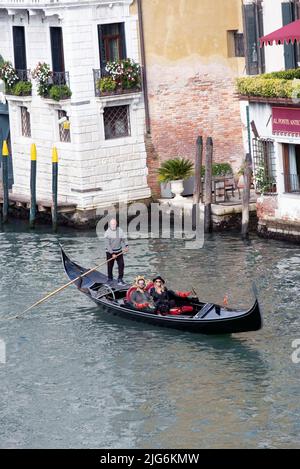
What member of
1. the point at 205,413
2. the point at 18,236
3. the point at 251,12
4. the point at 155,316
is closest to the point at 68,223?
the point at 18,236

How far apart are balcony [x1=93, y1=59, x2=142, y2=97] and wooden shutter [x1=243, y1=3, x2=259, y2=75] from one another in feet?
8.14

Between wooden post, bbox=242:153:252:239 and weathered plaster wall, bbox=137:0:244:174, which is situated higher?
weathered plaster wall, bbox=137:0:244:174

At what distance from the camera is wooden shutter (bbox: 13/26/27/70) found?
125 feet

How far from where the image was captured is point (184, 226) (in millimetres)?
35781

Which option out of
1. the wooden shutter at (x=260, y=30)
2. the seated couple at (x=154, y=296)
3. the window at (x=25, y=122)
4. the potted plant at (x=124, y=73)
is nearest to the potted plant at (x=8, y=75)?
the window at (x=25, y=122)

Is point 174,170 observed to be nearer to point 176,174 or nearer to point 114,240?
point 176,174

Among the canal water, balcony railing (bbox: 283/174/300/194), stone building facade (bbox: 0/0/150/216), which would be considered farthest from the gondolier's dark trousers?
stone building facade (bbox: 0/0/150/216)

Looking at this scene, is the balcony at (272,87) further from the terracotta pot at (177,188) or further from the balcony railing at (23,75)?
the balcony railing at (23,75)

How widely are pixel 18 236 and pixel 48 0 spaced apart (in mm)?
5173

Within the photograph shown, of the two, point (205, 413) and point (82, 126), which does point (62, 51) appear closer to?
point (82, 126)

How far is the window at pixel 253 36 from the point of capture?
35500mm

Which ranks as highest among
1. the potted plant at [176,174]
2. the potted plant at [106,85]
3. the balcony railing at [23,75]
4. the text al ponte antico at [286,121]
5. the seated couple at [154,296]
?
the balcony railing at [23,75]

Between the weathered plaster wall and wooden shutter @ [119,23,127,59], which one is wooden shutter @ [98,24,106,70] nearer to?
wooden shutter @ [119,23,127,59]

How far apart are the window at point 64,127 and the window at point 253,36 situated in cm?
418
